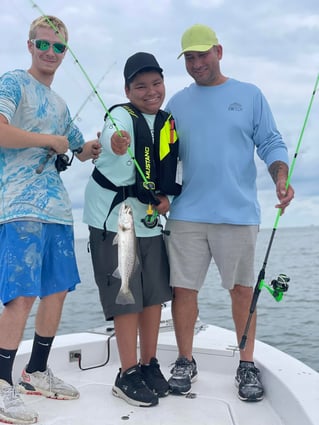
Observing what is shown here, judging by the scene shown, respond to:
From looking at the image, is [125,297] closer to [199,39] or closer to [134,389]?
[134,389]

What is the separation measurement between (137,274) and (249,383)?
1.14m

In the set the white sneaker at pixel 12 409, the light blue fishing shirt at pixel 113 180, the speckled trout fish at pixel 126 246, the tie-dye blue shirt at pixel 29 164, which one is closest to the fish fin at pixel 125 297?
the speckled trout fish at pixel 126 246

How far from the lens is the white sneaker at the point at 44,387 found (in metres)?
3.52

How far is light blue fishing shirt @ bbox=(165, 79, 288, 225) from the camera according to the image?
12.2 feet

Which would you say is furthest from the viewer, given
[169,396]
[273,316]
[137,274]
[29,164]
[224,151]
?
[273,316]

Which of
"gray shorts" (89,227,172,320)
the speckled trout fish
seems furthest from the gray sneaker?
the speckled trout fish

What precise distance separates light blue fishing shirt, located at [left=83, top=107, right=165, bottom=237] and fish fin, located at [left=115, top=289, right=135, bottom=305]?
44cm

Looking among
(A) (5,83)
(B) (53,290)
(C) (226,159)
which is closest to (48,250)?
(B) (53,290)

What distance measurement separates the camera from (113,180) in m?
3.51

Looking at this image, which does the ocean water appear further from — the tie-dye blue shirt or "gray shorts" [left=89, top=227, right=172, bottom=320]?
the tie-dye blue shirt

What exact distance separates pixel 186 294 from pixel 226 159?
1064 millimetres

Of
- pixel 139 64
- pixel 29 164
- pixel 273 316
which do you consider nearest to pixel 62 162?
pixel 29 164

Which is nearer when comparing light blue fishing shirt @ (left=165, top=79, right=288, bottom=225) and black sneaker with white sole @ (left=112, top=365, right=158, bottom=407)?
black sneaker with white sole @ (left=112, top=365, right=158, bottom=407)

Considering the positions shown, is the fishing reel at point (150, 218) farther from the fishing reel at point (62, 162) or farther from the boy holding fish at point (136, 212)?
the fishing reel at point (62, 162)
